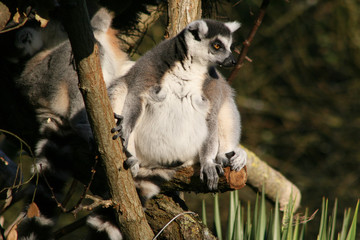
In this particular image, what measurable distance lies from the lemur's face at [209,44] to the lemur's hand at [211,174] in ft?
2.38

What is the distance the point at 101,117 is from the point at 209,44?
1159 millimetres

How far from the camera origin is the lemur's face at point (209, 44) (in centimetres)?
319

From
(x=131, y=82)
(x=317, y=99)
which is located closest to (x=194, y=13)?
(x=131, y=82)

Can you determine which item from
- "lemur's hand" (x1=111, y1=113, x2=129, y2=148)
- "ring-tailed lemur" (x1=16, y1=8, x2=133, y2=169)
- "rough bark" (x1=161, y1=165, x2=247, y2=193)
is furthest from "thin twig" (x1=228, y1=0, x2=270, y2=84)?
"lemur's hand" (x1=111, y1=113, x2=129, y2=148)

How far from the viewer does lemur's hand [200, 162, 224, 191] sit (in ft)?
9.48

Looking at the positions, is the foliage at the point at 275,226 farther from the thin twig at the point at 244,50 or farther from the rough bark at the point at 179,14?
the rough bark at the point at 179,14

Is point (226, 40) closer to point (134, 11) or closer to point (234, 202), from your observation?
point (234, 202)

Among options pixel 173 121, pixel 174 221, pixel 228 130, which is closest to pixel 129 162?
pixel 173 121

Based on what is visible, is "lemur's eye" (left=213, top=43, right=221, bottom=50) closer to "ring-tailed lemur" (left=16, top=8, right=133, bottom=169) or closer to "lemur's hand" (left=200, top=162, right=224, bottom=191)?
"lemur's hand" (left=200, top=162, right=224, bottom=191)

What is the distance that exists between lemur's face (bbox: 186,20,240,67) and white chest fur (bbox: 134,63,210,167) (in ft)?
0.47

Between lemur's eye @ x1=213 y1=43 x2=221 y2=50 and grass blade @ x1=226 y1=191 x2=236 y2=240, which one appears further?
grass blade @ x1=226 y1=191 x2=236 y2=240

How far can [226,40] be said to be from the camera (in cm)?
329

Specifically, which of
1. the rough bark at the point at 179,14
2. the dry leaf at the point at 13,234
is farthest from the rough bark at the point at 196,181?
the rough bark at the point at 179,14

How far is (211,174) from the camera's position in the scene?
2.89 meters
